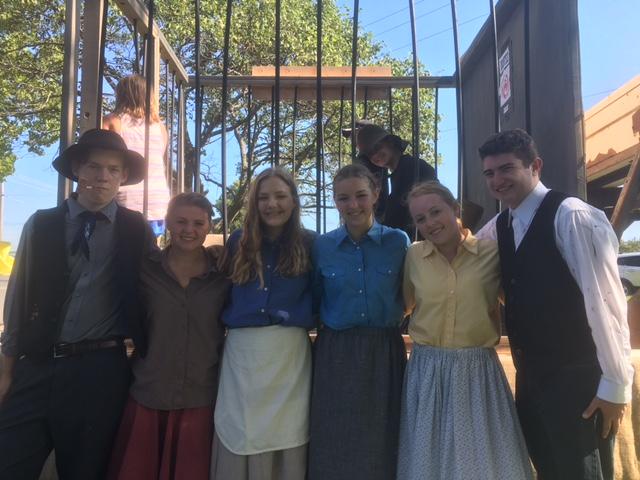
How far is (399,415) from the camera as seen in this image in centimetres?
190

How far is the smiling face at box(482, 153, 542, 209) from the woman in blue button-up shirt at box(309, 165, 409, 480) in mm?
417

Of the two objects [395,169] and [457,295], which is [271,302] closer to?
[457,295]

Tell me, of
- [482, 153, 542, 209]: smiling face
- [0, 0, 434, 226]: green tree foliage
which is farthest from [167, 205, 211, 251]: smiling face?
[0, 0, 434, 226]: green tree foliage

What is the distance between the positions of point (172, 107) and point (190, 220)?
2.12 meters

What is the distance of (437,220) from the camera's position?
191 centimetres

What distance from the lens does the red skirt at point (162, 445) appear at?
1886 millimetres

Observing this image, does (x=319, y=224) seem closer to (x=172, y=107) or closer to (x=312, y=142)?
(x=172, y=107)

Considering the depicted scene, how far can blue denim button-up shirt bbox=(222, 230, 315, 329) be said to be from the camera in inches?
76.2

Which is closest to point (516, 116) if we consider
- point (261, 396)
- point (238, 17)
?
point (261, 396)

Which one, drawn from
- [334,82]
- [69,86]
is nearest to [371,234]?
[69,86]

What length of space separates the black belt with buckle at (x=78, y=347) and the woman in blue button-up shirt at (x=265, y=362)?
1.48 ft

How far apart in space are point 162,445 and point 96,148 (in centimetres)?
118

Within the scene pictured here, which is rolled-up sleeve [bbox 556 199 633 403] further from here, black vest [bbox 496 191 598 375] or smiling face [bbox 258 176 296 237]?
smiling face [bbox 258 176 296 237]

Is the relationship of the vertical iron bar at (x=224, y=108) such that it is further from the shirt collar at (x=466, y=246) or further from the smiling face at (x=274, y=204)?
the shirt collar at (x=466, y=246)
